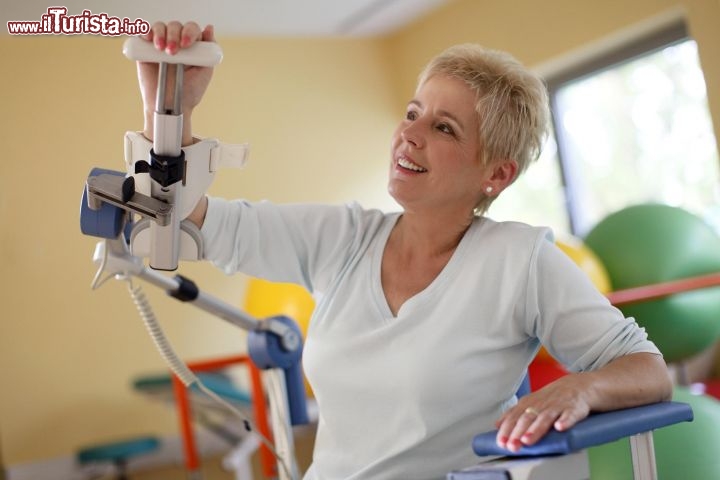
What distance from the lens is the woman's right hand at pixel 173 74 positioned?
40.3 inches

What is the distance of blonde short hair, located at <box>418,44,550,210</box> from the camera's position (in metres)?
1.28

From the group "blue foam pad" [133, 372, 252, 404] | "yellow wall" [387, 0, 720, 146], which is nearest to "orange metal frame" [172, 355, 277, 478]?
"blue foam pad" [133, 372, 252, 404]

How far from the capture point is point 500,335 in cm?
122

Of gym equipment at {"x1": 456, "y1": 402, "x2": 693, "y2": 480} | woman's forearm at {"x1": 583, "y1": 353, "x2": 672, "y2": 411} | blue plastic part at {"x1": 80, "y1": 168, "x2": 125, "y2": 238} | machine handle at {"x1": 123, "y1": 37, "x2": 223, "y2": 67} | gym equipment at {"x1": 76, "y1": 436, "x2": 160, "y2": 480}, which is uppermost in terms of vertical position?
machine handle at {"x1": 123, "y1": 37, "x2": 223, "y2": 67}

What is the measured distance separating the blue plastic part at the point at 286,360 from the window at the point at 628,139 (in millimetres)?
2051

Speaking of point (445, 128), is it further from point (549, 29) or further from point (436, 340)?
point (549, 29)

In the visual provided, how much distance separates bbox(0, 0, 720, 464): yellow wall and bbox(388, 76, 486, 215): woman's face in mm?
284

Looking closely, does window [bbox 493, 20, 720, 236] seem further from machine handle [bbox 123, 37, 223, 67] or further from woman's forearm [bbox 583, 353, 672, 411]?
machine handle [bbox 123, 37, 223, 67]

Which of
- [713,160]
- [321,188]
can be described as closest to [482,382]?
[321,188]

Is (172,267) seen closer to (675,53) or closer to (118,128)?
(118,128)

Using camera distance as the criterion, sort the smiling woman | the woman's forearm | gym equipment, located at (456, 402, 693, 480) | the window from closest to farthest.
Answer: gym equipment, located at (456, 402, 693, 480), the woman's forearm, the smiling woman, the window

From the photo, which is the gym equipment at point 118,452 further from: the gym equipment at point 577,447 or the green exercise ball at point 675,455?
the gym equipment at point 577,447

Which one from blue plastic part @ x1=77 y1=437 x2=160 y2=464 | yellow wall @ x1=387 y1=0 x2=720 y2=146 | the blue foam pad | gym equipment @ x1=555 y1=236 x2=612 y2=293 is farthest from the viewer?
blue plastic part @ x1=77 y1=437 x2=160 y2=464

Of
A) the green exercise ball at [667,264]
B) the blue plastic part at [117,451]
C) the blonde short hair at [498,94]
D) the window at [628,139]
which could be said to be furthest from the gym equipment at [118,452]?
the blonde short hair at [498,94]
